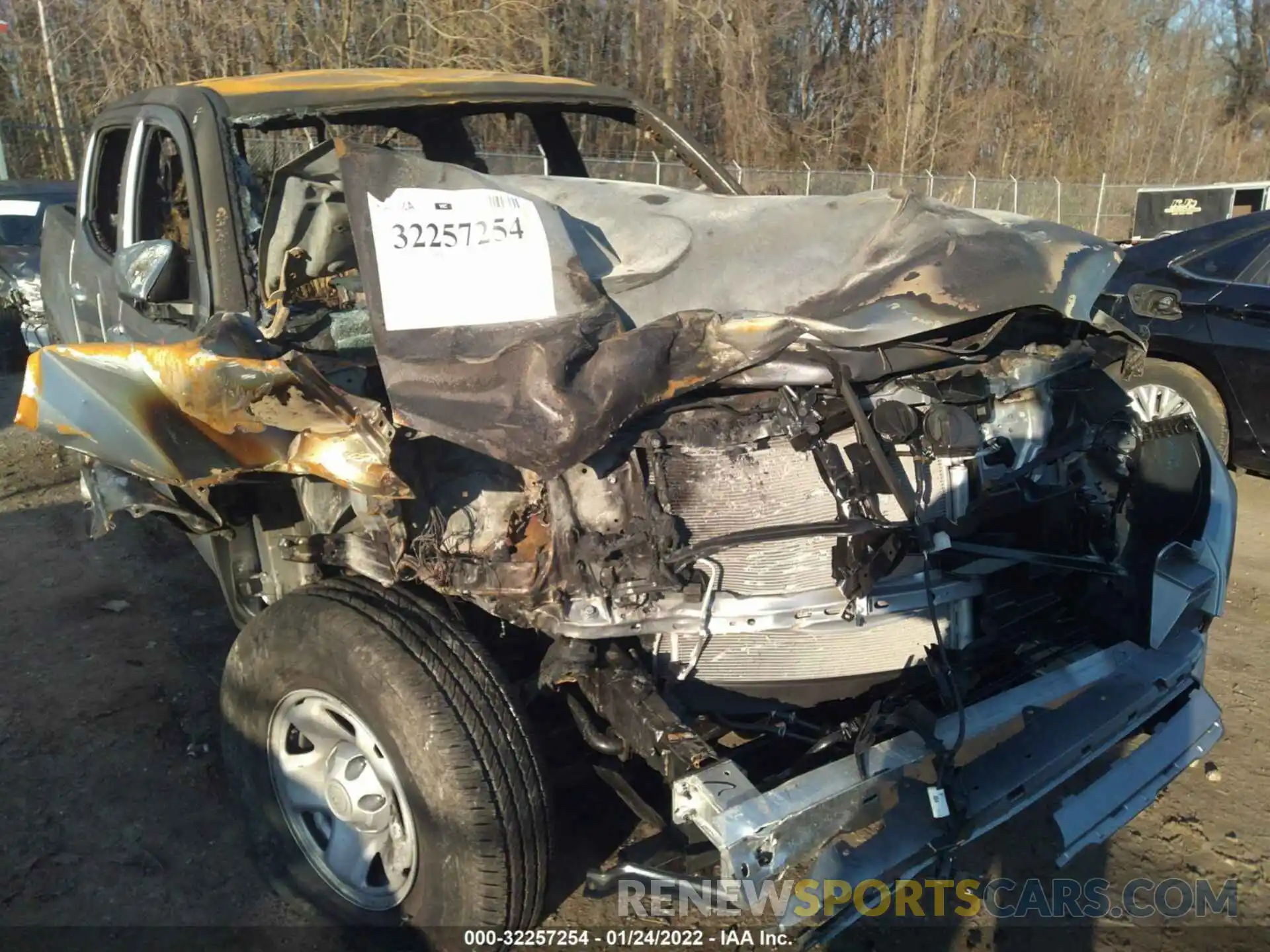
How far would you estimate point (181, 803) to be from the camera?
312cm

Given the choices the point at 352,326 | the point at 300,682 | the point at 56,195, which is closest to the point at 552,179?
the point at 352,326

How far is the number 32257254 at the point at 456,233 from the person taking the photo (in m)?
2.30

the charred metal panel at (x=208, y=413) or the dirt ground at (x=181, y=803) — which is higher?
the charred metal panel at (x=208, y=413)

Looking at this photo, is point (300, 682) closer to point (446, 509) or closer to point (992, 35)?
point (446, 509)

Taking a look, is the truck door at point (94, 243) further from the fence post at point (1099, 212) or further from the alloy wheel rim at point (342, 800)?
the fence post at point (1099, 212)

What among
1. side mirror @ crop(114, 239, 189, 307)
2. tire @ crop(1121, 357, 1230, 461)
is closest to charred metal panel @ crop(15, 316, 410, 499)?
side mirror @ crop(114, 239, 189, 307)

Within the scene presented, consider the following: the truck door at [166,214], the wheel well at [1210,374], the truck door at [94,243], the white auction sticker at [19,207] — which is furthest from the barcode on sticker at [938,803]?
the white auction sticker at [19,207]

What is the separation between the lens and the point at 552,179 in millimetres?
3219

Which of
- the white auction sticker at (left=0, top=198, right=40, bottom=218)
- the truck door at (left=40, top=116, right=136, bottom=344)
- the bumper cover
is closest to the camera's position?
the bumper cover

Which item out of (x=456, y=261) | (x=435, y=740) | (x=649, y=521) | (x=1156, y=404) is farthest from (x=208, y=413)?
(x=1156, y=404)

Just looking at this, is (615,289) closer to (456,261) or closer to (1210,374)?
(456,261)

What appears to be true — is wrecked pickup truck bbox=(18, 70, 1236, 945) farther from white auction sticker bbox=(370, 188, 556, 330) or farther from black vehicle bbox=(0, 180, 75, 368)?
black vehicle bbox=(0, 180, 75, 368)

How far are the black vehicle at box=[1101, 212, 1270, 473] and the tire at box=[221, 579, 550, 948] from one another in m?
4.54

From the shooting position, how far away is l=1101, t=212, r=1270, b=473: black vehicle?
543 cm
